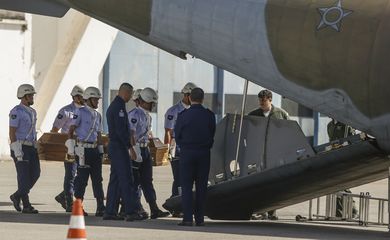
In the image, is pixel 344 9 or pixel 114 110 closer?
pixel 344 9

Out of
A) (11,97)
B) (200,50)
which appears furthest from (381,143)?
(11,97)

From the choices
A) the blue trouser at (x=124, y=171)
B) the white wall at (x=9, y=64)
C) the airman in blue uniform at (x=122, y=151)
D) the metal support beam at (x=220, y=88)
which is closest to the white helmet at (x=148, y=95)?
the airman in blue uniform at (x=122, y=151)

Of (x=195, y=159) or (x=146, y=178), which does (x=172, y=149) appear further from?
(x=195, y=159)

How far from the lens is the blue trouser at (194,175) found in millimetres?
16938

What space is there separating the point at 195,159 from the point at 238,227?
1.06 metres

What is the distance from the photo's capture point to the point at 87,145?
61.1ft

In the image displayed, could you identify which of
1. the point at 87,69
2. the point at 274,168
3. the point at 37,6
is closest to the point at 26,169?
the point at 37,6

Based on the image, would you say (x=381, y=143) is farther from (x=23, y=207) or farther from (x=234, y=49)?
(x=23, y=207)

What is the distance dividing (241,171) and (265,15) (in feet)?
7.33

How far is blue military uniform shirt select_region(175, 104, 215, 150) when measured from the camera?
16969 millimetres

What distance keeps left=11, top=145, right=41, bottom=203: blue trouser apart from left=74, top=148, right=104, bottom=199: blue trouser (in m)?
0.73

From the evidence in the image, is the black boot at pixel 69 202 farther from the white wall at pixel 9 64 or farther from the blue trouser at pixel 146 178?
the white wall at pixel 9 64

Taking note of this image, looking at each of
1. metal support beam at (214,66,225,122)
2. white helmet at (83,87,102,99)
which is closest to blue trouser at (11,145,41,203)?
white helmet at (83,87,102,99)

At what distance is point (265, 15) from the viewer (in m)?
16.5
